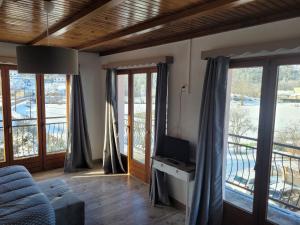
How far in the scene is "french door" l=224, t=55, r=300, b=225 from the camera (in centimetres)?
246

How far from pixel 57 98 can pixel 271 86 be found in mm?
4007

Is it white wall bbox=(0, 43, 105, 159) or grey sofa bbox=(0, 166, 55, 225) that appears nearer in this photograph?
grey sofa bbox=(0, 166, 55, 225)

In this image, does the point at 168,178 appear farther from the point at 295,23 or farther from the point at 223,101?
the point at 295,23

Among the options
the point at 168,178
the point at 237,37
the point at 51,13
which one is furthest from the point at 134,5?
the point at 168,178

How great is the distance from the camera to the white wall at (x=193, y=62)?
241cm

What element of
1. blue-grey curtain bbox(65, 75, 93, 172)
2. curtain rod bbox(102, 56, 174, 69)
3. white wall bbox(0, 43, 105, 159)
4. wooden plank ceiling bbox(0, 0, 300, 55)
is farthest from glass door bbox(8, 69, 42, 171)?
curtain rod bbox(102, 56, 174, 69)

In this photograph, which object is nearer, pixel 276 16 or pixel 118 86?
pixel 276 16

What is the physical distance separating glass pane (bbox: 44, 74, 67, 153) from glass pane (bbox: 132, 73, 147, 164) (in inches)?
63.3

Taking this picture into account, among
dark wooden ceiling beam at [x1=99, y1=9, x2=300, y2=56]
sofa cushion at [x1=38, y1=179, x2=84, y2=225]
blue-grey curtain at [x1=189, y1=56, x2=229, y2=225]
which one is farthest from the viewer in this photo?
blue-grey curtain at [x1=189, y1=56, x2=229, y2=225]

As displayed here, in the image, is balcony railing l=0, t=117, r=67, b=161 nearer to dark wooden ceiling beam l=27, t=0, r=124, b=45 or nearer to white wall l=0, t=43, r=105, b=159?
white wall l=0, t=43, r=105, b=159

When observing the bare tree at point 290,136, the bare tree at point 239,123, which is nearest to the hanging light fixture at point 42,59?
the bare tree at point 239,123

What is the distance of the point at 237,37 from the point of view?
8.79 ft

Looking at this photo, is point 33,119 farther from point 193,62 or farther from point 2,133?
point 193,62

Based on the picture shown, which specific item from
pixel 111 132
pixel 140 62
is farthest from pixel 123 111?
pixel 140 62
